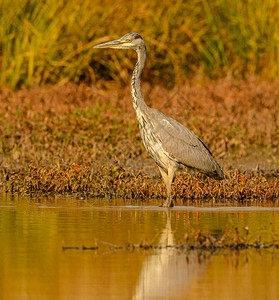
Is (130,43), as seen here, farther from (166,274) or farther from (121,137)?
(166,274)

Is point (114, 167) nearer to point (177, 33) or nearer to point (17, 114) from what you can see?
point (17, 114)

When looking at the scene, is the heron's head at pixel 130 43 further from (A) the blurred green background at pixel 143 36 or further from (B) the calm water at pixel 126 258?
(A) the blurred green background at pixel 143 36

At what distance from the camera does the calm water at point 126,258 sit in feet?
17.2

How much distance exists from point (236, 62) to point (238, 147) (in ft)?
17.0

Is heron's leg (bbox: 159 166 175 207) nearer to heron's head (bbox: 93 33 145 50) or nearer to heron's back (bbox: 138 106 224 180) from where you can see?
heron's back (bbox: 138 106 224 180)

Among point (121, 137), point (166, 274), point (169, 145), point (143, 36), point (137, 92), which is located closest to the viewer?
point (166, 274)

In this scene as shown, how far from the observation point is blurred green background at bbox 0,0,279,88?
56.4 ft

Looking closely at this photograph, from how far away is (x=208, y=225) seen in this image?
7926 mm

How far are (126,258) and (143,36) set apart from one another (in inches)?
475

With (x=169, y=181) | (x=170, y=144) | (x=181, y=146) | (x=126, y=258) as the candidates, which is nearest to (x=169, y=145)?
(x=170, y=144)

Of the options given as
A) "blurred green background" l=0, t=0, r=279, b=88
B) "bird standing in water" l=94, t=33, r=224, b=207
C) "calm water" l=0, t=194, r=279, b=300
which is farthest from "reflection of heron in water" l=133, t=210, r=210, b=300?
"blurred green background" l=0, t=0, r=279, b=88

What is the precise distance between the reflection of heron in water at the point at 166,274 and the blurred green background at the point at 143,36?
432 inches

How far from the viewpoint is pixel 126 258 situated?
6.24 m

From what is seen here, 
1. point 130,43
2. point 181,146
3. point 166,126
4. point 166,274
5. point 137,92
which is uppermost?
point 130,43
